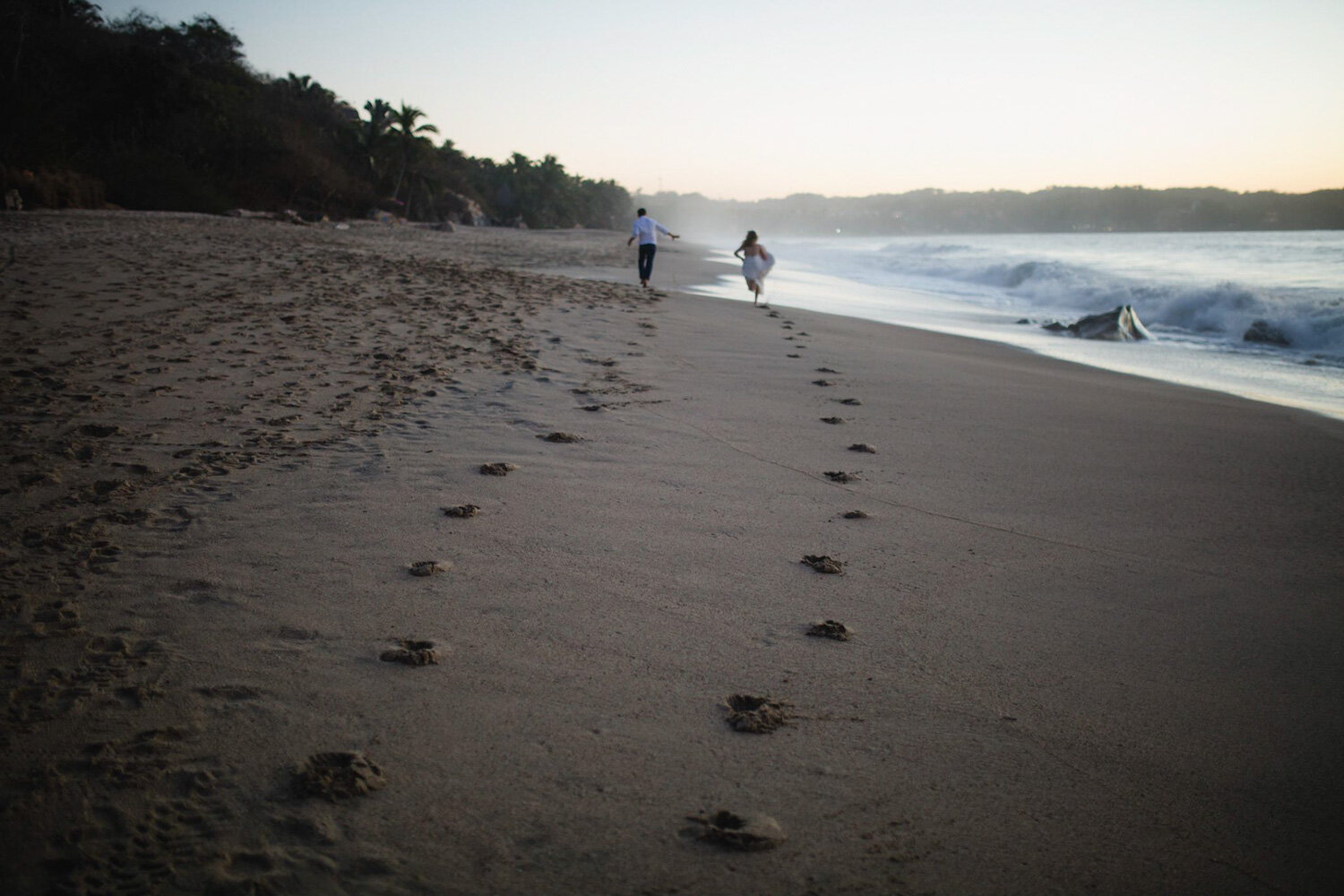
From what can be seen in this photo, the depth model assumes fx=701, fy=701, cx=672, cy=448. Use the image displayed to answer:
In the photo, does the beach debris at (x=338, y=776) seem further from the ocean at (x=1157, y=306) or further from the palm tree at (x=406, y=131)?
the palm tree at (x=406, y=131)

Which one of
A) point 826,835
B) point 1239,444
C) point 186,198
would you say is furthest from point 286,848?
point 186,198

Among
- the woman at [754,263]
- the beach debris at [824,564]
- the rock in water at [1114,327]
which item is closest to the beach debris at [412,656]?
the beach debris at [824,564]

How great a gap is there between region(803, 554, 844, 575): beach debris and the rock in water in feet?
35.2

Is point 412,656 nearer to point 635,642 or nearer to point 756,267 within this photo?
point 635,642

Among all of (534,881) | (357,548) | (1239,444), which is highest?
(1239,444)

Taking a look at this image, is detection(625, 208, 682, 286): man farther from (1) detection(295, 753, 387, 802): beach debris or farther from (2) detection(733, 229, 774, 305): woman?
(1) detection(295, 753, 387, 802): beach debris

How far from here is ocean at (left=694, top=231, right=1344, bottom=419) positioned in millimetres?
8734

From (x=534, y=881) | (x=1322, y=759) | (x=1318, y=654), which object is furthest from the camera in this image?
(x=1318, y=654)

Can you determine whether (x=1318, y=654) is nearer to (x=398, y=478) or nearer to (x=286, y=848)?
(x=286, y=848)

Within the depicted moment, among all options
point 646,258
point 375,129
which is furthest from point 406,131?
point 646,258

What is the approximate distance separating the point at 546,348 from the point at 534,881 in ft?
17.4

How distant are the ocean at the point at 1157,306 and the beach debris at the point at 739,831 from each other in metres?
7.43

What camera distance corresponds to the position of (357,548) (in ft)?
8.86

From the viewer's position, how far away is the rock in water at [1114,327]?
1141 centimetres
